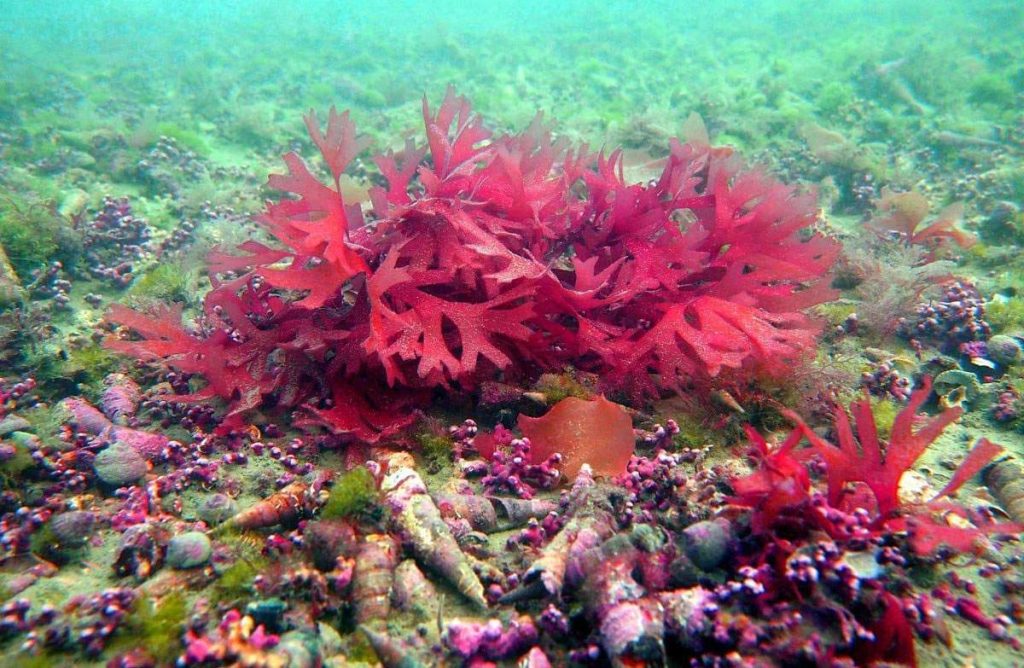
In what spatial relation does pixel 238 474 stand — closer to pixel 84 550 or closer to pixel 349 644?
pixel 84 550

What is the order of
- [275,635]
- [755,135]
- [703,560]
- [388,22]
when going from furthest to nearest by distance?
[388,22]
[755,135]
[703,560]
[275,635]

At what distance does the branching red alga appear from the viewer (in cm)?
303

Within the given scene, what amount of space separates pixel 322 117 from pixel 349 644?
14241 millimetres

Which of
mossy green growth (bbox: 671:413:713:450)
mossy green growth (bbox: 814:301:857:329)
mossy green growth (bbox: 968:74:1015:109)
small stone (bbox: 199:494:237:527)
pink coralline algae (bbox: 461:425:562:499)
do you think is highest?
mossy green growth (bbox: 968:74:1015:109)

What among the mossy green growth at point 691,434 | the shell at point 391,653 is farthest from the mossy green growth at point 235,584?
the mossy green growth at point 691,434

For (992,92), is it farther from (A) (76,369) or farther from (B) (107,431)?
(A) (76,369)

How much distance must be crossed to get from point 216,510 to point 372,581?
1.08m

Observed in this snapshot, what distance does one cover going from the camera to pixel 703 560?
219 cm

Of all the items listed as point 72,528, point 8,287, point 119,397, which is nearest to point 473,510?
point 72,528

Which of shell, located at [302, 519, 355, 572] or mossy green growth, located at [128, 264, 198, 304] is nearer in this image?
shell, located at [302, 519, 355, 572]

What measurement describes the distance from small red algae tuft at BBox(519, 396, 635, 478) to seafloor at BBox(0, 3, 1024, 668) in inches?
0.7

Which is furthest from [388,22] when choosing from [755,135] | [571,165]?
[571,165]

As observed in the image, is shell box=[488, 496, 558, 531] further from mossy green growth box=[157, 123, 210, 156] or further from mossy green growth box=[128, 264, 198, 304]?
mossy green growth box=[157, 123, 210, 156]

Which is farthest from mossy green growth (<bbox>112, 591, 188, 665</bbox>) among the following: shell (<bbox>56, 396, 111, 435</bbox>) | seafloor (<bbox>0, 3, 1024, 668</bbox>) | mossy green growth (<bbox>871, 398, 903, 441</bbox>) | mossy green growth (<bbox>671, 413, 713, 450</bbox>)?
mossy green growth (<bbox>871, 398, 903, 441</bbox>)
